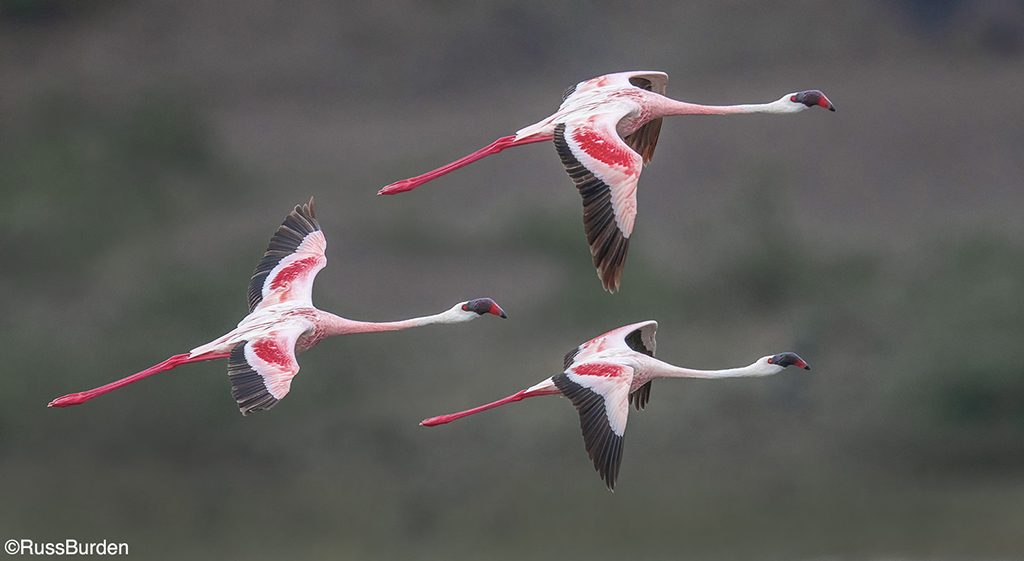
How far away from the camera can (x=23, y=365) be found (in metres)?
25.3

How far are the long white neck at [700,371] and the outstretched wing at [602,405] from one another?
34cm

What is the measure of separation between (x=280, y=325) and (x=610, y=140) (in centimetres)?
235

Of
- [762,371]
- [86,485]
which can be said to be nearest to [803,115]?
[86,485]

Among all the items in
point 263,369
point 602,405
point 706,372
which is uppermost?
point 263,369

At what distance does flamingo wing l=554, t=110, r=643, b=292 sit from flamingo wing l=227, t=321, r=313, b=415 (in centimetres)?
188

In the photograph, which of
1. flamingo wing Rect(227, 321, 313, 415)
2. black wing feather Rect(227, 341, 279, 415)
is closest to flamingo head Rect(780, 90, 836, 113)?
flamingo wing Rect(227, 321, 313, 415)

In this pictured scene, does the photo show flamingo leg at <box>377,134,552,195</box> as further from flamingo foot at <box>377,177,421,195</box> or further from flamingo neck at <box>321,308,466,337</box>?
flamingo neck at <box>321,308,466,337</box>

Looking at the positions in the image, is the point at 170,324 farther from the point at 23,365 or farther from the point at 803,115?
the point at 803,115

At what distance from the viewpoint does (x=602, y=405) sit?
41.6 feet

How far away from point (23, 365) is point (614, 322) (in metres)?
6.96

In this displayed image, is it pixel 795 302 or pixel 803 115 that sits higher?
pixel 803 115

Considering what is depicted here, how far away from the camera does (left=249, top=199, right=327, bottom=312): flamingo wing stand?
14.1m

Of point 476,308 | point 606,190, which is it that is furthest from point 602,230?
point 476,308

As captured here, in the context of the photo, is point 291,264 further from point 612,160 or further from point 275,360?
point 612,160
